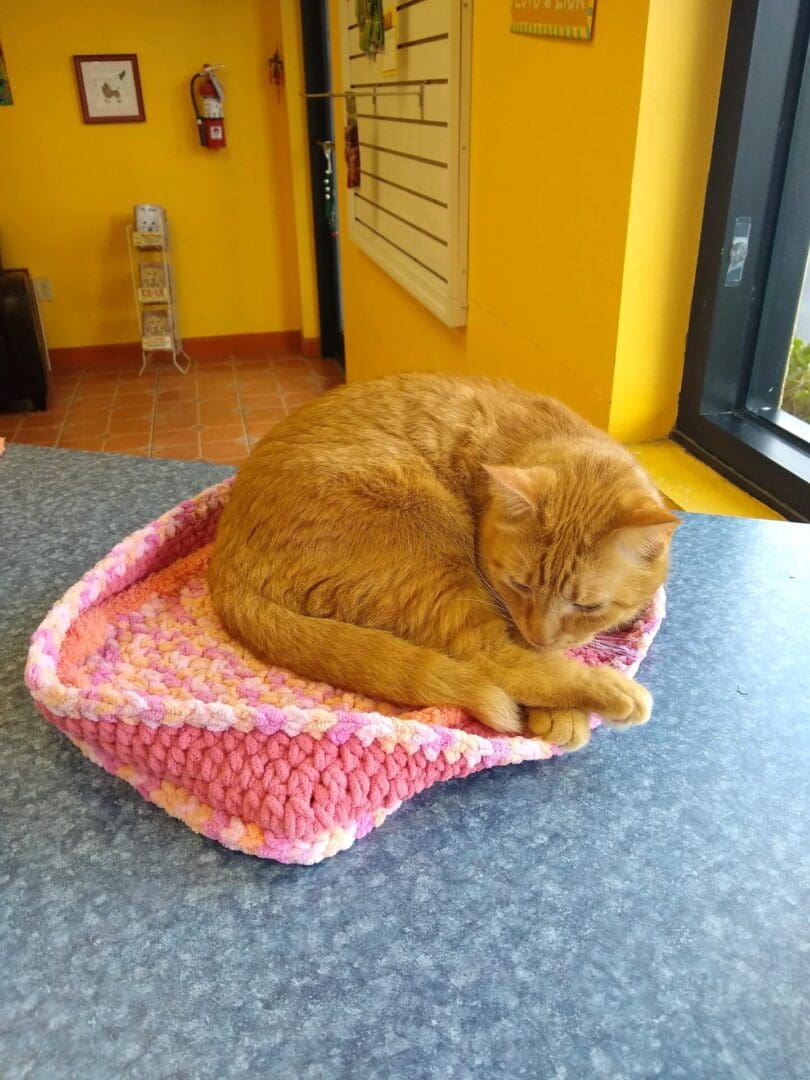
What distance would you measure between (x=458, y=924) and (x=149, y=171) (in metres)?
5.00

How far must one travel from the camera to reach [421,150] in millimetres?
2447

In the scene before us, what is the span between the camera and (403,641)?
957 millimetres

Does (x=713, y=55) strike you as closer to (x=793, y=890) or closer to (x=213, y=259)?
(x=793, y=890)

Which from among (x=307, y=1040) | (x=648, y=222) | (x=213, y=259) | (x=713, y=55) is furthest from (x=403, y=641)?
(x=213, y=259)

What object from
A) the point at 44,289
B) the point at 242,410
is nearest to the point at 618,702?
the point at 242,410

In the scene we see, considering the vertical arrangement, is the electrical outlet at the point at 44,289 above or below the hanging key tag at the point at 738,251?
below

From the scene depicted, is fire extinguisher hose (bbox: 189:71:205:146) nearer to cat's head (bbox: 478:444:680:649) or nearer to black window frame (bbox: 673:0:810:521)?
black window frame (bbox: 673:0:810:521)

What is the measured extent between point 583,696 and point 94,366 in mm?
4879

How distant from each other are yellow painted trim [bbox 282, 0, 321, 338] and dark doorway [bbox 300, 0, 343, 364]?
3cm

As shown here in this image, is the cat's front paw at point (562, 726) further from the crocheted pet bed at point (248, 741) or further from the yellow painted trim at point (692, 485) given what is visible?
the yellow painted trim at point (692, 485)

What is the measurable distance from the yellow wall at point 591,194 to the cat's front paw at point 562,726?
887 mm

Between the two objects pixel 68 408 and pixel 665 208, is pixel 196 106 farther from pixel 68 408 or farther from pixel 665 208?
pixel 665 208

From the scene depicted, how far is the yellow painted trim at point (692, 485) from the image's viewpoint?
1486 mm

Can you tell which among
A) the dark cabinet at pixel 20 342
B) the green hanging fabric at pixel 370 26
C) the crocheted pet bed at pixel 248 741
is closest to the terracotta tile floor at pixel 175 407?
the dark cabinet at pixel 20 342
